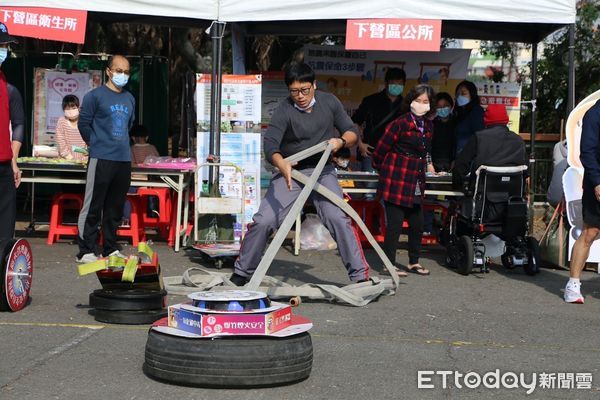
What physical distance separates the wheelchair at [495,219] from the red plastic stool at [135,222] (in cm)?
369

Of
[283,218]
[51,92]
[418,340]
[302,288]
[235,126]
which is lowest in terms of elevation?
[418,340]

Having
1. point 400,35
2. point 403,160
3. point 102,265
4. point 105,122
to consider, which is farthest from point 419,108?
point 102,265

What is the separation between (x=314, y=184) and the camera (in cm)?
743

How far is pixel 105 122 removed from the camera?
9.68m

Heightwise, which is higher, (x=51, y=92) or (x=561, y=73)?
(x=561, y=73)

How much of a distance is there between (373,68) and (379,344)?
750cm

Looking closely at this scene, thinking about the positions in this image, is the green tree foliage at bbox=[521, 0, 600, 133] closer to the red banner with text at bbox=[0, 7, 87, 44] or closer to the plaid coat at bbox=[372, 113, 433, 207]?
the plaid coat at bbox=[372, 113, 433, 207]

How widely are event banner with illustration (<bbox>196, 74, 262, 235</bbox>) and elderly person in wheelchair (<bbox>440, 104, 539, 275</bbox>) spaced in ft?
7.98

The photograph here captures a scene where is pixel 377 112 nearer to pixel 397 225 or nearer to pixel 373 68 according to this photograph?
A: pixel 373 68

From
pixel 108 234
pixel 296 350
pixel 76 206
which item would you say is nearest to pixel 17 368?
pixel 296 350

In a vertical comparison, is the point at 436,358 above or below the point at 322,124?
below

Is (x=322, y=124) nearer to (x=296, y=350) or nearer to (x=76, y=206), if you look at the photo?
(x=296, y=350)

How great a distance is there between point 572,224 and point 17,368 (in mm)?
6027

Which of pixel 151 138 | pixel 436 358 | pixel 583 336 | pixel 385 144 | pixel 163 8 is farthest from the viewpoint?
pixel 151 138
